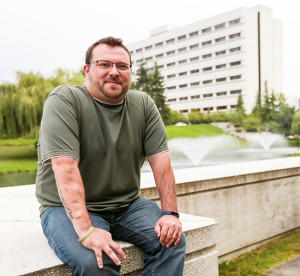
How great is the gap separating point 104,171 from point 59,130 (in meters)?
0.32

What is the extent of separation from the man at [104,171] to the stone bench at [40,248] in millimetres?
69

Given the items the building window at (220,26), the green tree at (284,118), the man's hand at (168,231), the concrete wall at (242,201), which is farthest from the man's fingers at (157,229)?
the building window at (220,26)

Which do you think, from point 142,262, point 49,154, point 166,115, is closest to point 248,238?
point 142,262

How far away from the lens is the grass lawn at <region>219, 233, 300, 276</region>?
144 inches

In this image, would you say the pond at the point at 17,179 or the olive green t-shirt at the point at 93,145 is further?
the pond at the point at 17,179

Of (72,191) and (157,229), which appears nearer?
(72,191)

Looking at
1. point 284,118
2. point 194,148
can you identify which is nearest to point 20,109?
point 194,148

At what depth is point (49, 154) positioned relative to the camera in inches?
68.1

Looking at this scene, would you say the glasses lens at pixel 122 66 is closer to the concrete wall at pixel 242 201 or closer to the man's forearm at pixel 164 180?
the man's forearm at pixel 164 180

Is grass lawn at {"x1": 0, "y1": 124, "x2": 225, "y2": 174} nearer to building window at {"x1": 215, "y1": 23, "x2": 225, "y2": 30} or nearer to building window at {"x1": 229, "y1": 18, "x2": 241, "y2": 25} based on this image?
building window at {"x1": 229, "y1": 18, "x2": 241, "y2": 25}

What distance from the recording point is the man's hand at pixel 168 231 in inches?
71.4

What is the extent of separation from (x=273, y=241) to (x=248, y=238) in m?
0.53

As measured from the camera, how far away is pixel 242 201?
4.05 m

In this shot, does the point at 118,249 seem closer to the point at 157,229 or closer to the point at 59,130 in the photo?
the point at 157,229
